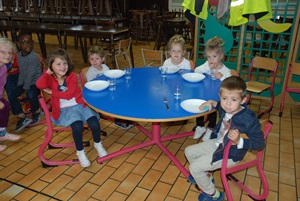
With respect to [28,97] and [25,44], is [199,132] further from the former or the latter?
[25,44]

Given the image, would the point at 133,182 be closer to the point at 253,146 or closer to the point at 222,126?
the point at 222,126

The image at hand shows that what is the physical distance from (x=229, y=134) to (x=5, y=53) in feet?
7.49

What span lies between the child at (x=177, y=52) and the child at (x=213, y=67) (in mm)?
259

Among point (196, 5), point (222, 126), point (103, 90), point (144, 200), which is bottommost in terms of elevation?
point (144, 200)

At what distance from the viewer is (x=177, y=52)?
2.86 meters

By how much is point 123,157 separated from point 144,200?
600mm

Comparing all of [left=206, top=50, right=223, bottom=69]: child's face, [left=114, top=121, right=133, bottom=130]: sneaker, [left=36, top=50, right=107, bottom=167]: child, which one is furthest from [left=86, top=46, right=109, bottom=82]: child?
[left=206, top=50, right=223, bottom=69]: child's face

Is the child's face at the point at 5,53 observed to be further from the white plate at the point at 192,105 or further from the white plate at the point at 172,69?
the white plate at the point at 192,105

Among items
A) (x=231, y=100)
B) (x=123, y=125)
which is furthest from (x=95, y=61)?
(x=231, y=100)

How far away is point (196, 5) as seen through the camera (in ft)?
10.3

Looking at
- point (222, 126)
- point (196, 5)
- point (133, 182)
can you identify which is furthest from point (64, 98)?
point (196, 5)

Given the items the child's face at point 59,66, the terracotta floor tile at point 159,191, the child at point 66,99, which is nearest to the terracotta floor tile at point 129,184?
the terracotta floor tile at point 159,191

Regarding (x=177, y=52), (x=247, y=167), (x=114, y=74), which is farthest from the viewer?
(x=177, y=52)

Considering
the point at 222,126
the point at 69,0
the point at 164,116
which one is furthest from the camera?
the point at 69,0
